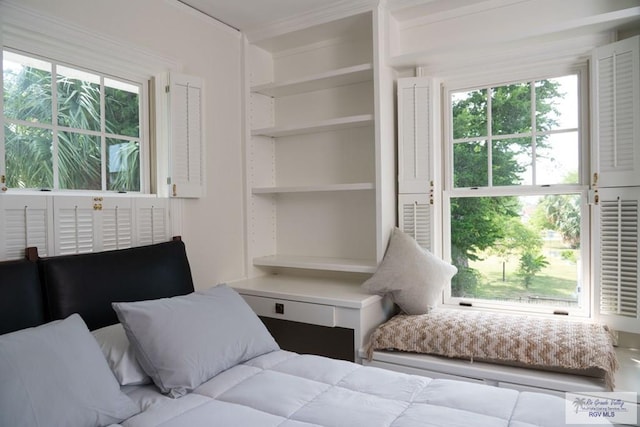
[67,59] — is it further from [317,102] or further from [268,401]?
[268,401]

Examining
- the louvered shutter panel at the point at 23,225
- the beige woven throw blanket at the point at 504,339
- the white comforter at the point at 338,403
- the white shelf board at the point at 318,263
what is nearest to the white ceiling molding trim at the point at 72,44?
the louvered shutter panel at the point at 23,225

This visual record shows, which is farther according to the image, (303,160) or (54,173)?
(303,160)

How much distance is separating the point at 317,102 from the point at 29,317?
2.24 metres

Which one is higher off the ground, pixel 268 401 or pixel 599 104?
pixel 599 104

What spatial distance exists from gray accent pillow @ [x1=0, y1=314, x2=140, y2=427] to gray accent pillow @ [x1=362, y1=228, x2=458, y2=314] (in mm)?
1463

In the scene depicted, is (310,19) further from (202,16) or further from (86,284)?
(86,284)

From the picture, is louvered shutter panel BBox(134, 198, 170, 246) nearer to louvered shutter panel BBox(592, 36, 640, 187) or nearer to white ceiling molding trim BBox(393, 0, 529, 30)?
white ceiling molding trim BBox(393, 0, 529, 30)

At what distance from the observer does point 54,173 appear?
6.71ft

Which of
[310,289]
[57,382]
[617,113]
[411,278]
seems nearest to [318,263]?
[310,289]

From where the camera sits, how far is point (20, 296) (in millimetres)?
1619

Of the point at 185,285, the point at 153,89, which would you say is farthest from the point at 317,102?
the point at 185,285

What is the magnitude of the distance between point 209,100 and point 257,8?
2.15 ft

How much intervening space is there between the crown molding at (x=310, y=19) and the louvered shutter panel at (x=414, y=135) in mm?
513

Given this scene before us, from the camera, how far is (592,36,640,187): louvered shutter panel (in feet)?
6.97
